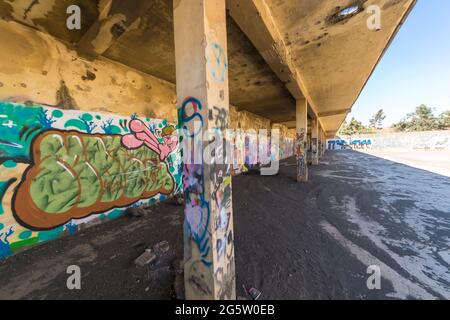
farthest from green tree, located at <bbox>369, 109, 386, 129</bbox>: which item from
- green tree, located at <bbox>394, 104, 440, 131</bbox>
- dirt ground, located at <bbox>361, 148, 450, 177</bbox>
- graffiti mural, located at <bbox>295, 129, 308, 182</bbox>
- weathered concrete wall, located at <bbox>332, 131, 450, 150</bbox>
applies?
graffiti mural, located at <bbox>295, 129, 308, 182</bbox>

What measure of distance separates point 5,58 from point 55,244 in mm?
3397

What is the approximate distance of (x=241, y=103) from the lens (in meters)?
9.28

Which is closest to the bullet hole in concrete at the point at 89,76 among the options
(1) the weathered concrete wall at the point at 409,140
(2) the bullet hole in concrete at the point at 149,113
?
(2) the bullet hole in concrete at the point at 149,113

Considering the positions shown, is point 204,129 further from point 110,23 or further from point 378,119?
point 378,119

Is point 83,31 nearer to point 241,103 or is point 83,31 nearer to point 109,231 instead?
point 109,231

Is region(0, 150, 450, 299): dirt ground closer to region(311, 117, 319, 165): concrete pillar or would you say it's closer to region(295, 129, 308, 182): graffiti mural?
region(295, 129, 308, 182): graffiti mural

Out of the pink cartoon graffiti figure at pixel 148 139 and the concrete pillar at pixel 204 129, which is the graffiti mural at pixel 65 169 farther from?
the concrete pillar at pixel 204 129

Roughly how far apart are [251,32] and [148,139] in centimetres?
382

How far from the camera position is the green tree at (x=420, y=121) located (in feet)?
160

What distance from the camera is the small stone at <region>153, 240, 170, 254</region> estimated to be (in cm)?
293

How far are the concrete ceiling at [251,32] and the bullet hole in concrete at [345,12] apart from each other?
0.02 metres

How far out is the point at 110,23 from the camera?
9.73ft

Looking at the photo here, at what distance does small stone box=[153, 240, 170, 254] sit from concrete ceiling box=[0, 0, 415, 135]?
3.99m

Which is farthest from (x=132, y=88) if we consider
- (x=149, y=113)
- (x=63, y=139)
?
(x=63, y=139)
